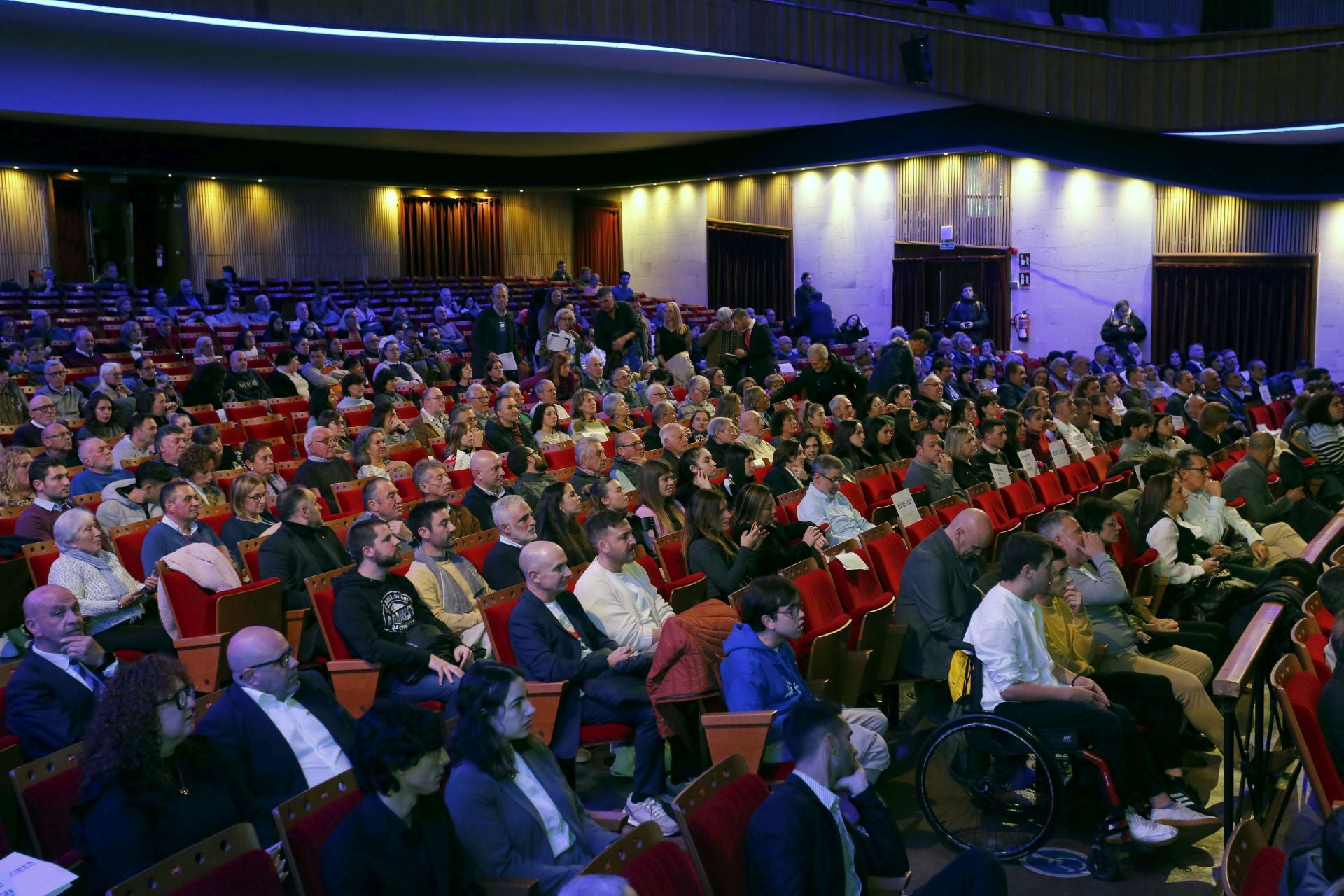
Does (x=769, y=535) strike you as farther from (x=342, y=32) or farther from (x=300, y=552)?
(x=342, y=32)

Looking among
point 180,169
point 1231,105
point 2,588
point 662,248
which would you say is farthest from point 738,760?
point 662,248

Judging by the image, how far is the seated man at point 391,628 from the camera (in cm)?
417

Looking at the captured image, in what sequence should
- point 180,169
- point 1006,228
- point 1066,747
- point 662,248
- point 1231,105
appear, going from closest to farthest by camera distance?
point 1066,747 → point 1231,105 → point 1006,228 → point 180,169 → point 662,248

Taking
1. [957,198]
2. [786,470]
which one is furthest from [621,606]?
[957,198]

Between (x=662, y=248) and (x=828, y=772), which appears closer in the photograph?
(x=828, y=772)

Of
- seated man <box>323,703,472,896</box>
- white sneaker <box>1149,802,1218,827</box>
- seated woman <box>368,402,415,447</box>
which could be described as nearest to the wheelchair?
white sneaker <box>1149,802,1218,827</box>

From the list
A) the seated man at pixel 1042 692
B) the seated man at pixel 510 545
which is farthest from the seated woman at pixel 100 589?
Result: the seated man at pixel 1042 692

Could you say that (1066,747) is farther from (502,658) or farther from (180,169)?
(180,169)

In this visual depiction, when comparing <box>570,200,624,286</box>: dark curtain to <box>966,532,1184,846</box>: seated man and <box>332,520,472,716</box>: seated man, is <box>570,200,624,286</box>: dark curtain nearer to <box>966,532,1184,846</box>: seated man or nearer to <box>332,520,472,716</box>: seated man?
<box>332,520,472,716</box>: seated man

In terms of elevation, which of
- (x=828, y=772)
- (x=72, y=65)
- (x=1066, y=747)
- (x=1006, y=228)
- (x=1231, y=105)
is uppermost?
(x=72, y=65)

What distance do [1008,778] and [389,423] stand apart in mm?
5232

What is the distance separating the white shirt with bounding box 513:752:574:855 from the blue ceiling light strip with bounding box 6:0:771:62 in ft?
37.2

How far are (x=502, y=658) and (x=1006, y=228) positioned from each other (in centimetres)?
1371

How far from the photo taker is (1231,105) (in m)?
13.1
